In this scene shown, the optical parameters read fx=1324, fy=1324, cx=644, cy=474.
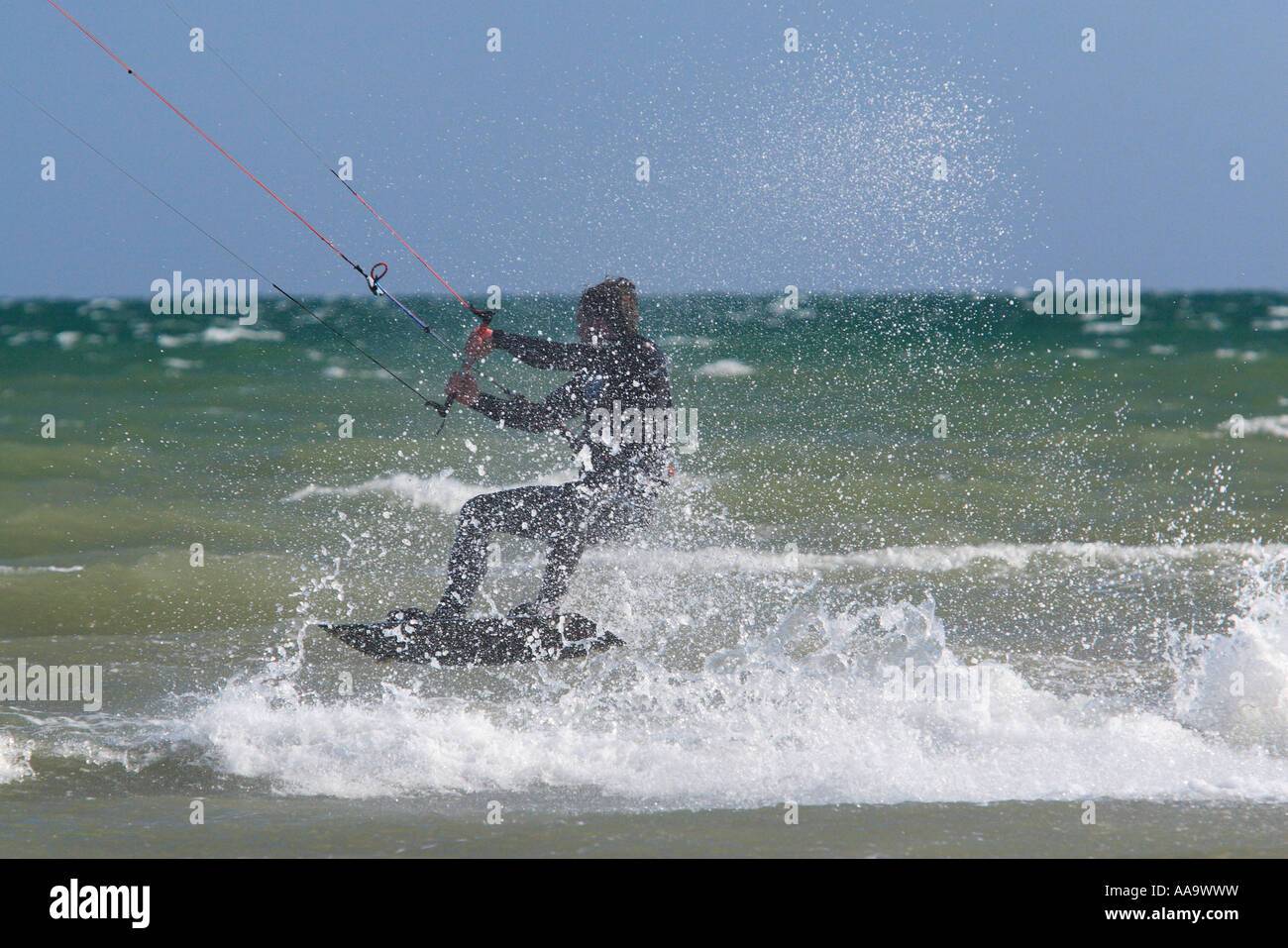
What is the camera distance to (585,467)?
22.2ft

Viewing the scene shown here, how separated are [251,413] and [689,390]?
25.7ft

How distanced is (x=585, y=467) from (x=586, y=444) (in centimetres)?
12

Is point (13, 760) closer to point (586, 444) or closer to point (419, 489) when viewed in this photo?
point (586, 444)

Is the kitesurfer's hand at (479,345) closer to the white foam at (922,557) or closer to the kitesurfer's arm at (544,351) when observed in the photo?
the kitesurfer's arm at (544,351)

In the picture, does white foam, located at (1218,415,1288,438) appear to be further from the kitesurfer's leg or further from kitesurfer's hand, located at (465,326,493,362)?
kitesurfer's hand, located at (465,326,493,362)

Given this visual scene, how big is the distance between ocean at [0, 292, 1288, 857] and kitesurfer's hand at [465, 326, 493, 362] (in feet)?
4.23

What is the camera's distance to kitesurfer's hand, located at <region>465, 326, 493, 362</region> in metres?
6.64

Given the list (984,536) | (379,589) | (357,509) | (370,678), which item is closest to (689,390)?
(357,509)

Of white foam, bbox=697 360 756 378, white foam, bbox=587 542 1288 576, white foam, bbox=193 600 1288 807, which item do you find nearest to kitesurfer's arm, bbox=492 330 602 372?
white foam, bbox=193 600 1288 807

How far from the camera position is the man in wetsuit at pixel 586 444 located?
6.61m

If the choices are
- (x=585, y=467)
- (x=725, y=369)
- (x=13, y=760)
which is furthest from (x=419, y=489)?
(x=725, y=369)

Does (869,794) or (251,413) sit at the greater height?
(251,413)

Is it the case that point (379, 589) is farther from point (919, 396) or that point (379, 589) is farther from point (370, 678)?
point (919, 396)

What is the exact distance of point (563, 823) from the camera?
4.88 m
